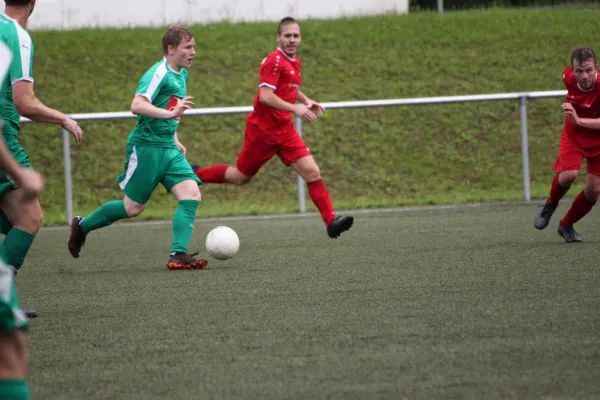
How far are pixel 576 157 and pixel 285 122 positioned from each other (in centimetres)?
244

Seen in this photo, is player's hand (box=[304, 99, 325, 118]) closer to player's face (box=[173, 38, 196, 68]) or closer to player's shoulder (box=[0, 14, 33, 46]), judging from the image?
player's face (box=[173, 38, 196, 68])

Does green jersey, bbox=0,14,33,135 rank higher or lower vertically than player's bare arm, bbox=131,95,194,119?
higher

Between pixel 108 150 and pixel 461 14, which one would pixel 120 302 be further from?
pixel 461 14

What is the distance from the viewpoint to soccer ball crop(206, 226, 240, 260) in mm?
7898

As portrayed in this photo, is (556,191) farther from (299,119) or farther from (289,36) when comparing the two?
(299,119)

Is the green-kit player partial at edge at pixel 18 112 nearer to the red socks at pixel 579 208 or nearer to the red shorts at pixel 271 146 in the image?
the red shorts at pixel 271 146

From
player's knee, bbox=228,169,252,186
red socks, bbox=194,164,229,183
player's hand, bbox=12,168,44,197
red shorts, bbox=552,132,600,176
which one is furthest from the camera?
red socks, bbox=194,164,229,183

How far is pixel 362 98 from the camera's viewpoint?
17.7 metres

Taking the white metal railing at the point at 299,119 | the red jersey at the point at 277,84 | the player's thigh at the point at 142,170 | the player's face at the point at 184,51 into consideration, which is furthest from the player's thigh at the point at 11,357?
the white metal railing at the point at 299,119

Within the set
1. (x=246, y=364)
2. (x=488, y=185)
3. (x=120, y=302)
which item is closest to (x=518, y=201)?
(x=488, y=185)

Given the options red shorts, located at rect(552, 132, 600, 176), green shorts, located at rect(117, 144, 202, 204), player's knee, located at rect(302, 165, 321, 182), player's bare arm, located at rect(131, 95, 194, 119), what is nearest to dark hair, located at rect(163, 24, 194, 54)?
player's bare arm, located at rect(131, 95, 194, 119)

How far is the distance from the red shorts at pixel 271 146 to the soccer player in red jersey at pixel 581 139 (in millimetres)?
2125

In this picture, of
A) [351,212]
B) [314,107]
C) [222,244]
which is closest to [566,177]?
[314,107]

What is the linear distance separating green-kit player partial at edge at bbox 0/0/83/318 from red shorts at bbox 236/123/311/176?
11.6ft
